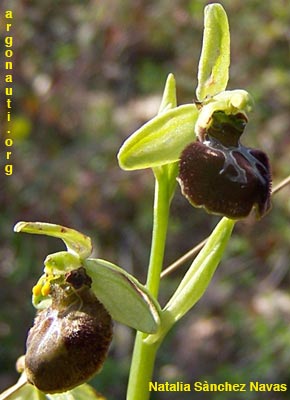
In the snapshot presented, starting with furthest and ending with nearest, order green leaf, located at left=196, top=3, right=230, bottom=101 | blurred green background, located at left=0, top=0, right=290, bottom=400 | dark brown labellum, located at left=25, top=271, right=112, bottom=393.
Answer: blurred green background, located at left=0, top=0, right=290, bottom=400 < green leaf, located at left=196, top=3, right=230, bottom=101 < dark brown labellum, located at left=25, top=271, right=112, bottom=393

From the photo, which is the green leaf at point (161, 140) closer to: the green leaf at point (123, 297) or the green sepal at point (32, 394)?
the green leaf at point (123, 297)

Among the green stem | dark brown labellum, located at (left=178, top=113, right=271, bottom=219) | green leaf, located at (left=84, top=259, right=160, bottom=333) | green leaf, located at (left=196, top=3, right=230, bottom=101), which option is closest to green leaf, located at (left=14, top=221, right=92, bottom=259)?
green leaf, located at (left=84, top=259, right=160, bottom=333)

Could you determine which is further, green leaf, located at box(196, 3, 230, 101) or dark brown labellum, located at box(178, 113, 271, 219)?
green leaf, located at box(196, 3, 230, 101)

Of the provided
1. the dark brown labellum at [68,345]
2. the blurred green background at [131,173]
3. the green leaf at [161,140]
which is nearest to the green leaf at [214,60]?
the green leaf at [161,140]

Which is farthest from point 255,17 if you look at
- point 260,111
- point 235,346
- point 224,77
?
point 224,77

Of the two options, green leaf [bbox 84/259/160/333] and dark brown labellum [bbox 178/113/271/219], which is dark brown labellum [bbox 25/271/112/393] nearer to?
green leaf [bbox 84/259/160/333]

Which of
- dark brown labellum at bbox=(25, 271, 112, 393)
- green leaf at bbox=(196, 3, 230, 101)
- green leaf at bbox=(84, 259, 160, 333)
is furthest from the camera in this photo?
green leaf at bbox=(196, 3, 230, 101)

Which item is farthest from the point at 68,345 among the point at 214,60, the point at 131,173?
the point at 131,173

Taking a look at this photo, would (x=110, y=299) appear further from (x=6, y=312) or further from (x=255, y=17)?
(x=255, y=17)
